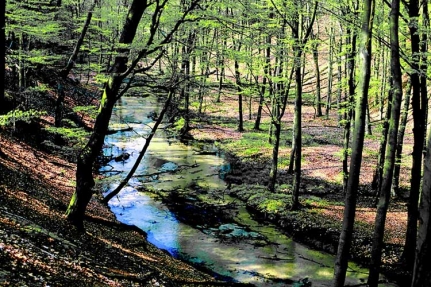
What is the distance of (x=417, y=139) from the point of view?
11.8 m

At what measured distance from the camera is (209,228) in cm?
1730

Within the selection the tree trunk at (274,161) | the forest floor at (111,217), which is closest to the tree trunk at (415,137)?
the forest floor at (111,217)

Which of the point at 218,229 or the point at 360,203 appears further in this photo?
the point at 360,203

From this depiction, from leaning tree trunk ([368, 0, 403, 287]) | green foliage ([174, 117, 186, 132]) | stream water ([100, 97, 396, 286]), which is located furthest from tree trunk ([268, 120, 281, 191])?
green foliage ([174, 117, 186, 132])

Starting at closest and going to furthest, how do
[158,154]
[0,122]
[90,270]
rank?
[90,270] < [0,122] < [158,154]


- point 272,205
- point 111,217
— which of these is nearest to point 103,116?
point 111,217

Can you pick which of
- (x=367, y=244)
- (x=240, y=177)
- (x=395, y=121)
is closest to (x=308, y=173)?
(x=240, y=177)

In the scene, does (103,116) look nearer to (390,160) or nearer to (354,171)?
(354,171)

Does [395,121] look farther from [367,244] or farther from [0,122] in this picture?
[0,122]

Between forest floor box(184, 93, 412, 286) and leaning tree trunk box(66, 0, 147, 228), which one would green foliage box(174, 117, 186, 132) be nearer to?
forest floor box(184, 93, 412, 286)

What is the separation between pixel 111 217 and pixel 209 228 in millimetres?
4437

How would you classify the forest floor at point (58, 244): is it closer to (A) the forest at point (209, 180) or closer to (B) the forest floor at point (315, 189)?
(A) the forest at point (209, 180)

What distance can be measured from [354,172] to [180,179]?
17.5m

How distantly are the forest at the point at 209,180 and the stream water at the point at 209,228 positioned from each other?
0.30ft
